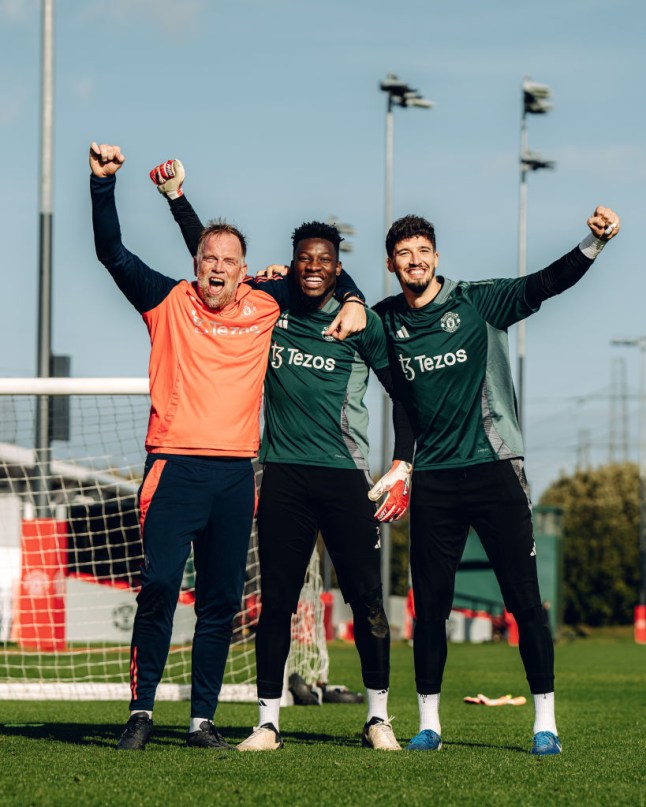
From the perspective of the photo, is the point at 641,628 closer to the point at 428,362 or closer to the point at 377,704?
the point at 377,704

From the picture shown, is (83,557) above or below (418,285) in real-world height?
below

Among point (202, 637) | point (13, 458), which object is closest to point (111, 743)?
point (202, 637)

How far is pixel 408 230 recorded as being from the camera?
6191mm

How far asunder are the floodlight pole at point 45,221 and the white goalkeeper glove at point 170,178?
24.2ft

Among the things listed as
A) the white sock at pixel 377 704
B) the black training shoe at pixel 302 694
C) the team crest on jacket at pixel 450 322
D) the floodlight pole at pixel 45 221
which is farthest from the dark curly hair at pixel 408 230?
the floodlight pole at pixel 45 221

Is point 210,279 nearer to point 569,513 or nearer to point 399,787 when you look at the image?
point 399,787

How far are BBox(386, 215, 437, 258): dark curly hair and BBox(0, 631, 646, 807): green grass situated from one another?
2.42 meters

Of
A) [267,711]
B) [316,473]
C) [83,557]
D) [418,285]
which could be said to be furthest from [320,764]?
[83,557]

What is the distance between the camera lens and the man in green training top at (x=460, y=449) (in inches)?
240

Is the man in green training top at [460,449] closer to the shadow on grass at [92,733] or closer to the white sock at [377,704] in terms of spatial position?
the white sock at [377,704]

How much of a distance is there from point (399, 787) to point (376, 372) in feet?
7.31

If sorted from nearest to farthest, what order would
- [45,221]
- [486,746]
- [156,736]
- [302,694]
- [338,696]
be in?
1. [486,746]
2. [156,736]
3. [302,694]
4. [338,696]
5. [45,221]

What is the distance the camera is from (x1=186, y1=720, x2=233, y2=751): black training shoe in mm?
6055

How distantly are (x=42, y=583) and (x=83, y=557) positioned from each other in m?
1.09
